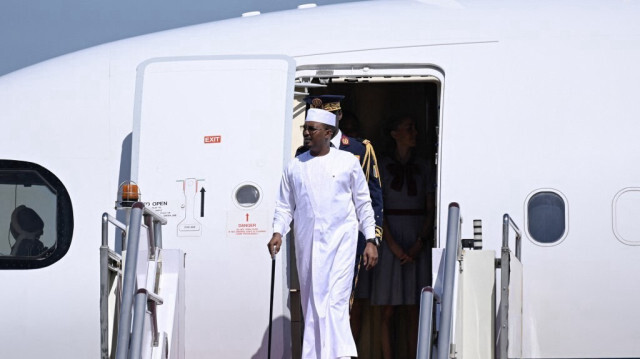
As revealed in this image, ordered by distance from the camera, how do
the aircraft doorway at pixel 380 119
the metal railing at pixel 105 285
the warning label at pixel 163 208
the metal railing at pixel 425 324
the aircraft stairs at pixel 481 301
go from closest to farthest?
the metal railing at pixel 425 324 < the metal railing at pixel 105 285 < the aircraft stairs at pixel 481 301 < the warning label at pixel 163 208 < the aircraft doorway at pixel 380 119

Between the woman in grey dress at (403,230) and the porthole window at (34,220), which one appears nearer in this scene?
the porthole window at (34,220)

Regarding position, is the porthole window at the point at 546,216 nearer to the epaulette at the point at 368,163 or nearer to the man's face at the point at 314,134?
the epaulette at the point at 368,163

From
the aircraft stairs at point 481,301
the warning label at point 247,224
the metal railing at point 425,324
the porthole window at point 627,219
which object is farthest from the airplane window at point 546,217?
the warning label at point 247,224

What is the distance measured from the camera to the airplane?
8578 mm

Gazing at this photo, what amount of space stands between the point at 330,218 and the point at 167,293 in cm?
135

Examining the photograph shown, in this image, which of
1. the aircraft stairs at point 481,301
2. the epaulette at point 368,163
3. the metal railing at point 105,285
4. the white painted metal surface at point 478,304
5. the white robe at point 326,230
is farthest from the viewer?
the epaulette at point 368,163

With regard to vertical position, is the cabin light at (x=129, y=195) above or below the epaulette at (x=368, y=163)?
below

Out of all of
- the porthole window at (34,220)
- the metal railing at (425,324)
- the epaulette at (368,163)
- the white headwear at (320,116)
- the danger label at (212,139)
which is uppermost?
the white headwear at (320,116)

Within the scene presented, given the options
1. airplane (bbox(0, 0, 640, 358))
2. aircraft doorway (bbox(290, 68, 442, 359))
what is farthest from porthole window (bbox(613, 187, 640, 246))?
aircraft doorway (bbox(290, 68, 442, 359))

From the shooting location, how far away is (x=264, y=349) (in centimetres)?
877

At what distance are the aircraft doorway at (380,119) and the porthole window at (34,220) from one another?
1.87 metres

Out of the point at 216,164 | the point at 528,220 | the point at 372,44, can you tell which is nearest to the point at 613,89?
the point at 528,220

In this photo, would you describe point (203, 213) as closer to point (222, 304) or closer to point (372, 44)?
point (222, 304)

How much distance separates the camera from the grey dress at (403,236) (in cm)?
1017
